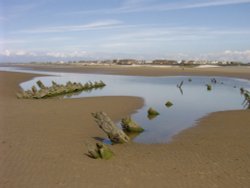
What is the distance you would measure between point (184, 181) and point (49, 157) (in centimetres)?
363

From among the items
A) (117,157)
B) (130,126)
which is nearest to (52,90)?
(130,126)

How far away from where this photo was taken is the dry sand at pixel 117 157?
798cm

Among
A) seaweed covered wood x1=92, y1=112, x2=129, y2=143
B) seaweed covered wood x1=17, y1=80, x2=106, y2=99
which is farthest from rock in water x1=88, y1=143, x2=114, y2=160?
seaweed covered wood x1=17, y1=80, x2=106, y2=99

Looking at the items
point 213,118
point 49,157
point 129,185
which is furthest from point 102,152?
point 213,118

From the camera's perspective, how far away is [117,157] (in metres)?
9.91

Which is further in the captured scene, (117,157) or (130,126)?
(130,126)

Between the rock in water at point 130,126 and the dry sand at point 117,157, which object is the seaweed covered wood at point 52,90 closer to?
the dry sand at point 117,157

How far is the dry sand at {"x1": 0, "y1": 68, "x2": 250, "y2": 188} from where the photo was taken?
26.2 ft

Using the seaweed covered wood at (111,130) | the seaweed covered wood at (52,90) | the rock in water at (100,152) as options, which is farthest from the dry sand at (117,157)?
the seaweed covered wood at (52,90)

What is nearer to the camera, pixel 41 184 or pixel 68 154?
pixel 41 184

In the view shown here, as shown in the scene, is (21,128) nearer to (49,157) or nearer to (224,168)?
(49,157)

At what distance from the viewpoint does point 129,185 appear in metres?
7.73

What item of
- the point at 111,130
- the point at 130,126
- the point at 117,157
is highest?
the point at 111,130

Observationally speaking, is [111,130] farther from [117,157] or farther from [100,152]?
[100,152]
